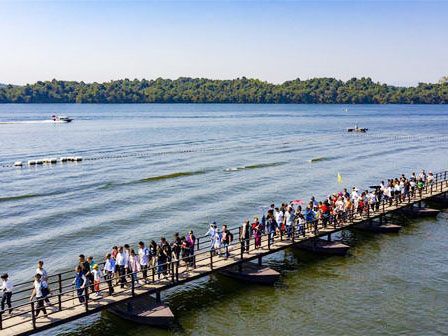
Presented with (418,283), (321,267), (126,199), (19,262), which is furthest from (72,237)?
(418,283)

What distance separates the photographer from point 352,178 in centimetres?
5709

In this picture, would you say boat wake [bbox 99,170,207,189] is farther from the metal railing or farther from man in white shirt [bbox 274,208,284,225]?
man in white shirt [bbox 274,208,284,225]

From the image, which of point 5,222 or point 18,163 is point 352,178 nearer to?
point 5,222

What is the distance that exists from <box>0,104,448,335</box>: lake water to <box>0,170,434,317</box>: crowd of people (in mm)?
2118

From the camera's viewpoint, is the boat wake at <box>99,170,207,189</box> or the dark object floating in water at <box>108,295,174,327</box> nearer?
the dark object floating in water at <box>108,295,174,327</box>

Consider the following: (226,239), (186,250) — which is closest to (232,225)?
(226,239)

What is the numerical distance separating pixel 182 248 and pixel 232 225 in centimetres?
1524

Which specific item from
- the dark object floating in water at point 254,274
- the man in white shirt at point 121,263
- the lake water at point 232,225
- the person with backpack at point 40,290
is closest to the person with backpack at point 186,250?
the lake water at point 232,225

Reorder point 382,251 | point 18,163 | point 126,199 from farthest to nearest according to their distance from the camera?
point 18,163 → point 126,199 → point 382,251

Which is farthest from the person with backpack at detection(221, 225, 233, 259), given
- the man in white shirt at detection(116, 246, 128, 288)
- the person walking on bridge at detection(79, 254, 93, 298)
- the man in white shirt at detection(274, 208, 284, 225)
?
the person walking on bridge at detection(79, 254, 93, 298)

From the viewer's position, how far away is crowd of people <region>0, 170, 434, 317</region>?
18.2 metres

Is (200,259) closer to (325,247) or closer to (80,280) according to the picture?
(80,280)

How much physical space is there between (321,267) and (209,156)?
5254 centimetres

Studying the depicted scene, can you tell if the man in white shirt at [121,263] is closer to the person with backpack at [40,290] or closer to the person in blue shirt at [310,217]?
the person with backpack at [40,290]
